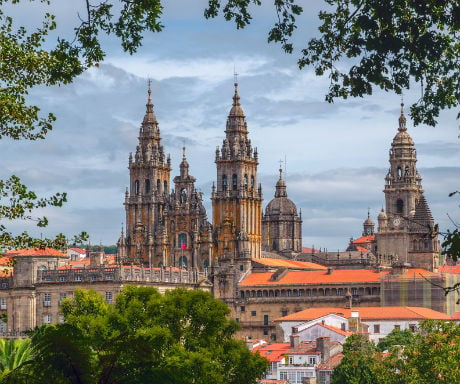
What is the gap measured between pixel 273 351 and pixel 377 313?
1966 centimetres

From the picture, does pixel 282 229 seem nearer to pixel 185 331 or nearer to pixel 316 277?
pixel 316 277

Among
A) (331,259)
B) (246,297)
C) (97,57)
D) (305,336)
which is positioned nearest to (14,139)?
(97,57)

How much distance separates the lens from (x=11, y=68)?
1180 inches

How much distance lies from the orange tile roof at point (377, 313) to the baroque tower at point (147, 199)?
94.0 feet

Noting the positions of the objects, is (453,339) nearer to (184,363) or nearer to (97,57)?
(184,363)

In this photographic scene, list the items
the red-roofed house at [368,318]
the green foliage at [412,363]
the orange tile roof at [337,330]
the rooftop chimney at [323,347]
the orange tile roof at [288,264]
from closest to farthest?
the green foliage at [412,363] < the rooftop chimney at [323,347] < the orange tile roof at [337,330] < the red-roofed house at [368,318] < the orange tile roof at [288,264]

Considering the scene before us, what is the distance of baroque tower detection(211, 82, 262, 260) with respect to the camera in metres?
151

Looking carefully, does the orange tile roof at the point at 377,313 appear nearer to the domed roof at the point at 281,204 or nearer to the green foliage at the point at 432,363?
the green foliage at the point at 432,363

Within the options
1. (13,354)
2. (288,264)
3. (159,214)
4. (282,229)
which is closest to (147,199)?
(159,214)

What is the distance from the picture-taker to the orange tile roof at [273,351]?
10306 cm

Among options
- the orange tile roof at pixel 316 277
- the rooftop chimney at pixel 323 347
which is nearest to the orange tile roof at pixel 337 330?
the rooftop chimney at pixel 323 347

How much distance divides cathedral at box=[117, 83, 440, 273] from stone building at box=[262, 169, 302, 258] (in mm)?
12132

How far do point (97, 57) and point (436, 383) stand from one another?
50.0m

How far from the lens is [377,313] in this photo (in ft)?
404
